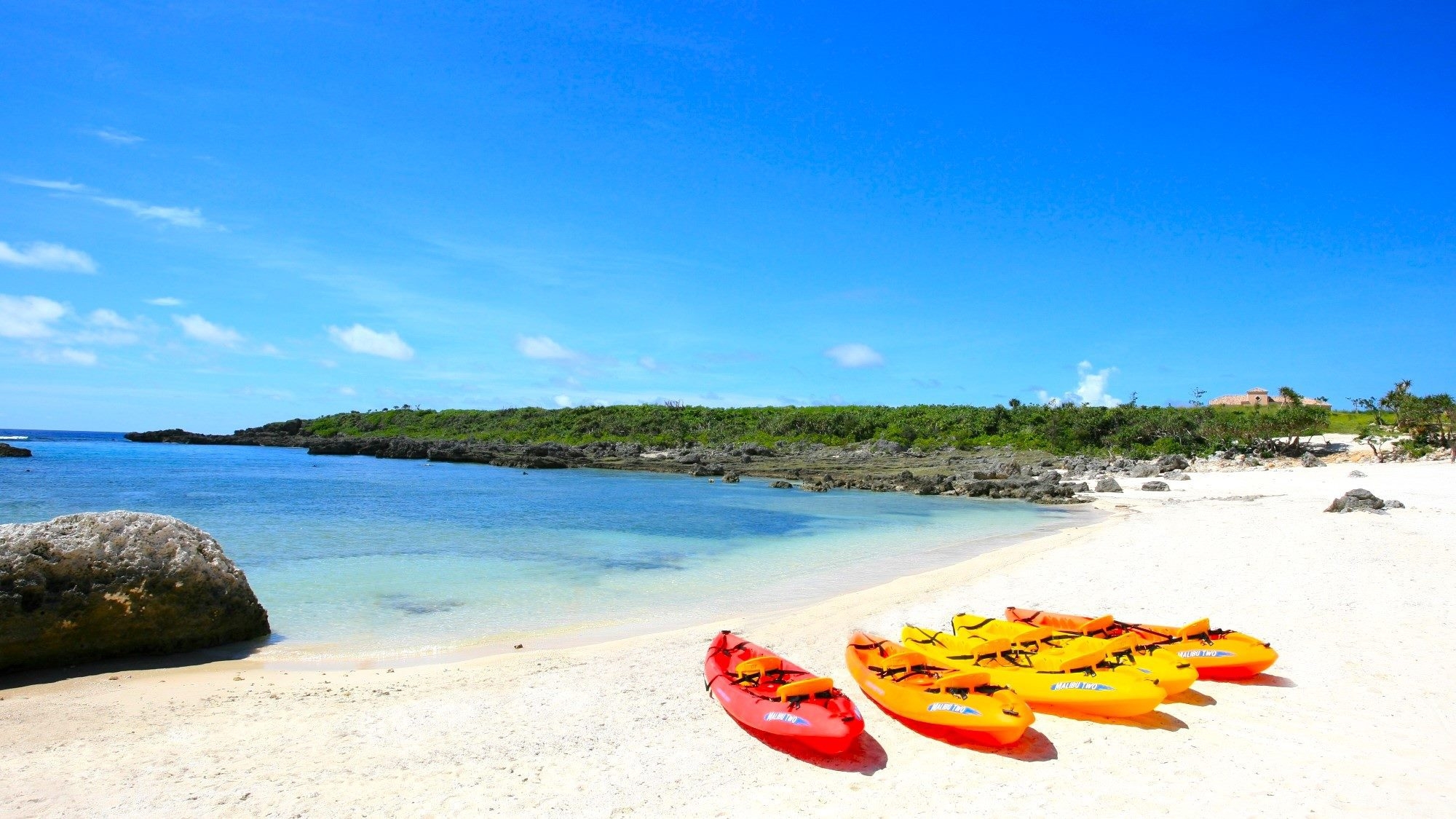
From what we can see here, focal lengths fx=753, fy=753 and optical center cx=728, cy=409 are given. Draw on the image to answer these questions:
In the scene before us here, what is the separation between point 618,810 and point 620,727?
1.44m

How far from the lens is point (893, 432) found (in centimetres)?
5944

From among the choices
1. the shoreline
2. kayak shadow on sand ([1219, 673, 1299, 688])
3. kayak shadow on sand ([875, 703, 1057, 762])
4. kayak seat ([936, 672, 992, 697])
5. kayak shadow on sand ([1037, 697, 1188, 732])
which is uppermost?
kayak seat ([936, 672, 992, 697])

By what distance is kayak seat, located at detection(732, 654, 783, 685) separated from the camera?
6.69m

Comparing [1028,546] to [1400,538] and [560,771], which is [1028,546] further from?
[560,771]

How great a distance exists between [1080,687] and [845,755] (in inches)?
83.1

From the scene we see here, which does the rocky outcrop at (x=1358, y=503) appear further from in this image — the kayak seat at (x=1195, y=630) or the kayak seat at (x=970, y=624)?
the kayak seat at (x=970, y=624)

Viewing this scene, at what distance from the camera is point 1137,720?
6.25m

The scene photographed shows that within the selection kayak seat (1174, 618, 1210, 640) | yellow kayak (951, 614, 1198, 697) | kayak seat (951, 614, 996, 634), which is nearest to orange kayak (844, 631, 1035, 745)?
yellow kayak (951, 614, 1198, 697)

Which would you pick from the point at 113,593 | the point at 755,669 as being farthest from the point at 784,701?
the point at 113,593

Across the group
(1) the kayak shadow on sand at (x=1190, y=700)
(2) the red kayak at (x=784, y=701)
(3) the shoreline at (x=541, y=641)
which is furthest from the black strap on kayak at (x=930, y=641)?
(3) the shoreline at (x=541, y=641)

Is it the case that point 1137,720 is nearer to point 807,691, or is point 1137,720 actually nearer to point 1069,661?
point 1069,661

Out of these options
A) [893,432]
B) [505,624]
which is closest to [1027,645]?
[505,624]

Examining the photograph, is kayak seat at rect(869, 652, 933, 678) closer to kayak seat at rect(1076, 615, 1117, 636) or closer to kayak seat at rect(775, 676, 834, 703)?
kayak seat at rect(775, 676, 834, 703)

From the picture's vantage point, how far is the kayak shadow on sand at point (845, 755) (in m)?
5.58
